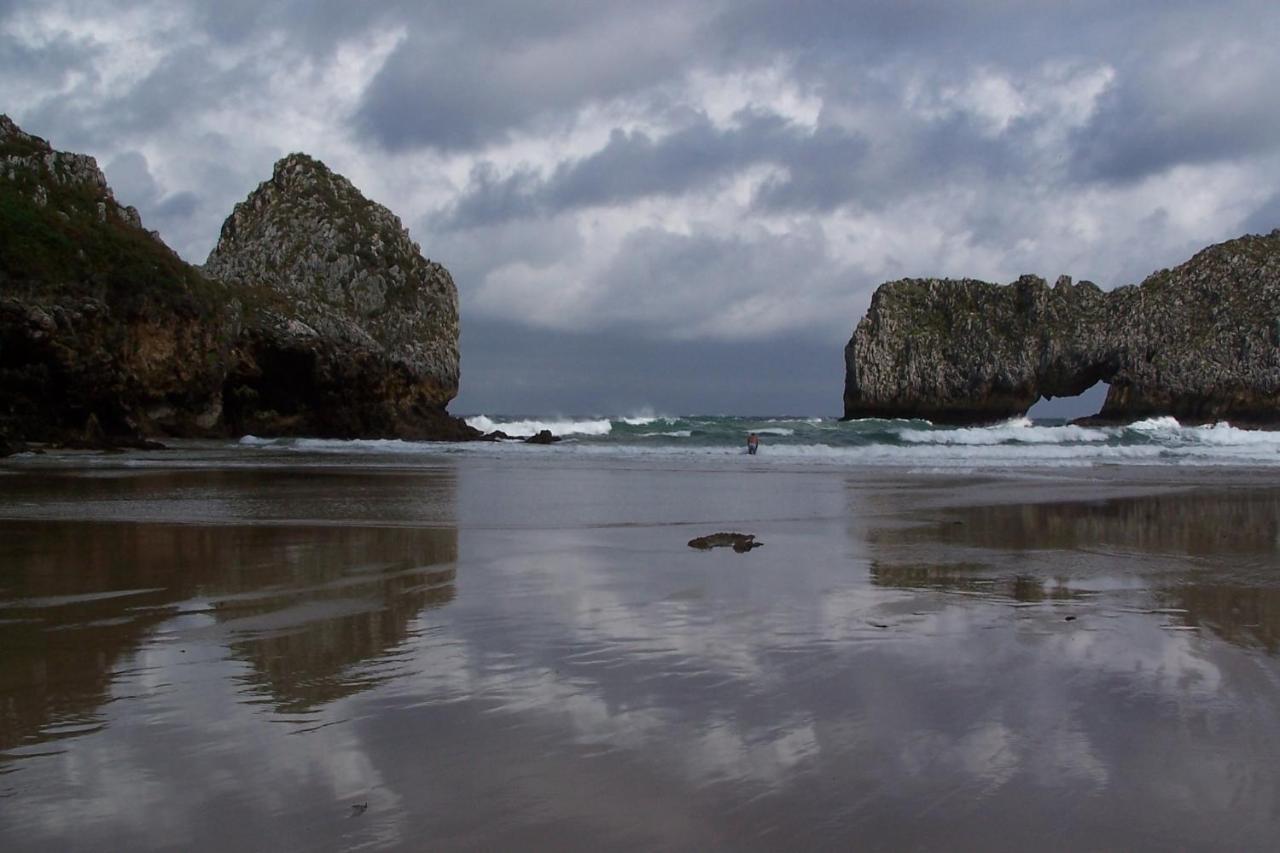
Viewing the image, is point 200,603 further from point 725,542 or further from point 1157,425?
point 1157,425

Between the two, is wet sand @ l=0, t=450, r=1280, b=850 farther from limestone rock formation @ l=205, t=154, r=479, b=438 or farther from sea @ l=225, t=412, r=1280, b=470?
limestone rock formation @ l=205, t=154, r=479, b=438

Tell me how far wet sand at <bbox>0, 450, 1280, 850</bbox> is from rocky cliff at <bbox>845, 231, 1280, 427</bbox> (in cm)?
5725

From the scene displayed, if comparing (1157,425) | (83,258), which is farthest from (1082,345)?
(83,258)

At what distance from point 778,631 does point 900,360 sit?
66987mm

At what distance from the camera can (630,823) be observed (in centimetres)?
264

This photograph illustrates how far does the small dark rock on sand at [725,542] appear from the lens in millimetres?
8586

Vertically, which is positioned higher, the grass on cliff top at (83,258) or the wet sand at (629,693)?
the grass on cliff top at (83,258)

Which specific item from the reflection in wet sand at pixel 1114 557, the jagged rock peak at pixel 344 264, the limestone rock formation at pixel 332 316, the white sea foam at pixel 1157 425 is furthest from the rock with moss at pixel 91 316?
the white sea foam at pixel 1157 425

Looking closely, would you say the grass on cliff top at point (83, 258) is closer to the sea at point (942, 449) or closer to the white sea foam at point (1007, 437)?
the sea at point (942, 449)

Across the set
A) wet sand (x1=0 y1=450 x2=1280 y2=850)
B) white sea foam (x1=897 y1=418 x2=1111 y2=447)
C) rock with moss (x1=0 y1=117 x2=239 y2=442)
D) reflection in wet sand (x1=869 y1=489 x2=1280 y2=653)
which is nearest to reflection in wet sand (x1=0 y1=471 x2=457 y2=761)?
wet sand (x1=0 y1=450 x2=1280 y2=850)

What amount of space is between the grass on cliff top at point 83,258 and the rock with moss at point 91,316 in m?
0.04

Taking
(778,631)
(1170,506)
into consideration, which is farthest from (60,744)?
(1170,506)

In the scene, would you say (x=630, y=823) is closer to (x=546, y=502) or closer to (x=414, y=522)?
(x=414, y=522)

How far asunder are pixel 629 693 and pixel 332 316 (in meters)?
39.4
